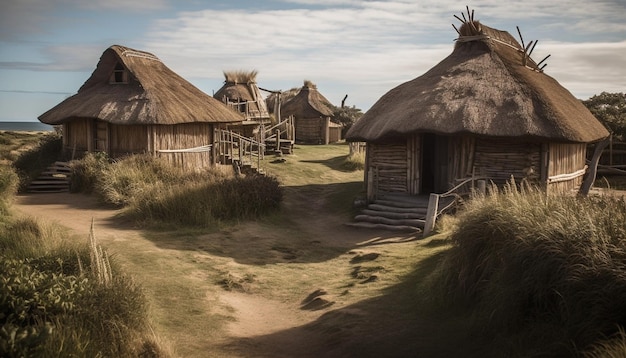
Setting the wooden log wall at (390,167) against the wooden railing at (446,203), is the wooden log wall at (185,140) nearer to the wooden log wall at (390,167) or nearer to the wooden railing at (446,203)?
the wooden log wall at (390,167)

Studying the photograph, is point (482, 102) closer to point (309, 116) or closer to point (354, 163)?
point (354, 163)

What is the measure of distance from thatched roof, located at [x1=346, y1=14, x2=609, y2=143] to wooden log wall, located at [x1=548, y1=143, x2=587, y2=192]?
823 millimetres

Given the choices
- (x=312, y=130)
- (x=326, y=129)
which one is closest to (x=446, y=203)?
(x=326, y=129)

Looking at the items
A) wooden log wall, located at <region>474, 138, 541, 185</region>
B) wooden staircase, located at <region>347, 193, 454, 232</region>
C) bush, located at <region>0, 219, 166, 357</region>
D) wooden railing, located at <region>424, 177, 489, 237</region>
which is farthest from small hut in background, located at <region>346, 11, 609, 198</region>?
bush, located at <region>0, 219, 166, 357</region>

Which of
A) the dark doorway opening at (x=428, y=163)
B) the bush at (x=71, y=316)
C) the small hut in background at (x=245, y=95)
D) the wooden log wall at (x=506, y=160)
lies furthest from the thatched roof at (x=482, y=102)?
the small hut in background at (x=245, y=95)

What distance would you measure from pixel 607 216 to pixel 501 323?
1859 millimetres

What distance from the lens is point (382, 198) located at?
724 inches

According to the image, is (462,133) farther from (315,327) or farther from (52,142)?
(52,142)

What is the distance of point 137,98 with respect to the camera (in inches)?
902

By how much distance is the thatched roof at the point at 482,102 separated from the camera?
16.4 m

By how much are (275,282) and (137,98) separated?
14.5 meters

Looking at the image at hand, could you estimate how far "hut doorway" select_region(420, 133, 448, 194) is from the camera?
1905 centimetres

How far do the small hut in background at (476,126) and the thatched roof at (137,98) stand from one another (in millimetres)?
7836

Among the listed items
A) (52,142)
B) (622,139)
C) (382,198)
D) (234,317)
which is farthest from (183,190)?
(622,139)
